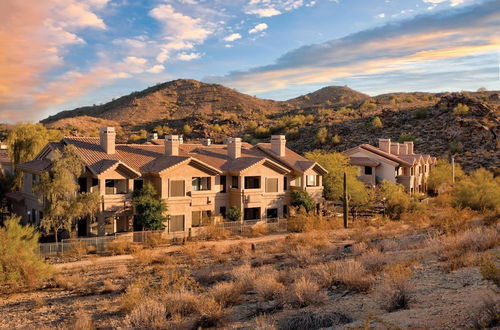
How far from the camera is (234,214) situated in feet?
118

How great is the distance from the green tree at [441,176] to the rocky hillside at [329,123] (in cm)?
638

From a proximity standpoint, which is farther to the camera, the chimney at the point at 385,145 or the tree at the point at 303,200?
the chimney at the point at 385,145

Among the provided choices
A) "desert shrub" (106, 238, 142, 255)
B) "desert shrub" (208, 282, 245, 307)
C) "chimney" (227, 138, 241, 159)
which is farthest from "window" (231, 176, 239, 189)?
"desert shrub" (208, 282, 245, 307)

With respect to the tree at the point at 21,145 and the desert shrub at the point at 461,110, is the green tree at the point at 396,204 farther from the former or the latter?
the desert shrub at the point at 461,110

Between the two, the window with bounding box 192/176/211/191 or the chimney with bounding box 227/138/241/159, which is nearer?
the window with bounding box 192/176/211/191

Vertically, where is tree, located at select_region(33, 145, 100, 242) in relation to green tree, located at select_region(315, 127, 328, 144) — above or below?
below

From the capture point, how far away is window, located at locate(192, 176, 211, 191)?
35.6 m

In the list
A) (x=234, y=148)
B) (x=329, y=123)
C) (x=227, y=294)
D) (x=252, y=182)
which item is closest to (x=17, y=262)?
(x=227, y=294)

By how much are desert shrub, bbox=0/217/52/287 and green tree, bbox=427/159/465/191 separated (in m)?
49.0

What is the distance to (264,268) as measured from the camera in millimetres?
23109

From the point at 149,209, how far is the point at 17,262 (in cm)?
1106

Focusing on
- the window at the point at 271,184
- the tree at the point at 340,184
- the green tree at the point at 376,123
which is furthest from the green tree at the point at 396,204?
the green tree at the point at 376,123

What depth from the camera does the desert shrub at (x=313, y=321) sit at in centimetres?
1230

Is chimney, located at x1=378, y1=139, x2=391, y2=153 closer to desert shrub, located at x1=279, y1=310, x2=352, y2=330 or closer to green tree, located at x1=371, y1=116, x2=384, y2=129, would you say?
green tree, located at x1=371, y1=116, x2=384, y2=129
